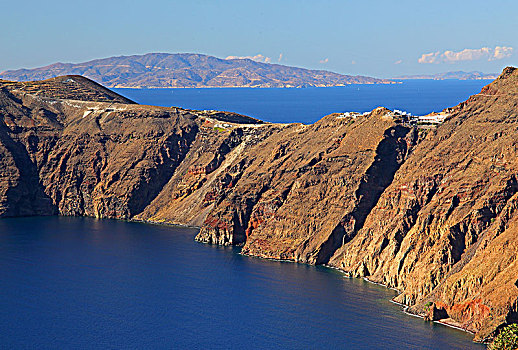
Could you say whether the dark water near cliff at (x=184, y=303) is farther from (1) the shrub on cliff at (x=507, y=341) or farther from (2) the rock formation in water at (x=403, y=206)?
(1) the shrub on cliff at (x=507, y=341)

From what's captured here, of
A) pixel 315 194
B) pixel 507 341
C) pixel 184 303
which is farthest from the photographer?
Result: pixel 315 194

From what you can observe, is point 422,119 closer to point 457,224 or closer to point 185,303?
point 457,224

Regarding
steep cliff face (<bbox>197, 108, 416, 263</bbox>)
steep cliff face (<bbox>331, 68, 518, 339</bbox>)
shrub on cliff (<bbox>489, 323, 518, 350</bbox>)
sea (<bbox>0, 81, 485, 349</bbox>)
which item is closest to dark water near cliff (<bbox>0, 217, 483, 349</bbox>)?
sea (<bbox>0, 81, 485, 349</bbox>)

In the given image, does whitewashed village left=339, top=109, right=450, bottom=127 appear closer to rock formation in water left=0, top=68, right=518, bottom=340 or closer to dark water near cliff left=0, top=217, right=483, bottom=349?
rock formation in water left=0, top=68, right=518, bottom=340

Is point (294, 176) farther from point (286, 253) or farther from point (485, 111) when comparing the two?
point (485, 111)

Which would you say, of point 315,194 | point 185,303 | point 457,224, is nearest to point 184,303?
point 185,303

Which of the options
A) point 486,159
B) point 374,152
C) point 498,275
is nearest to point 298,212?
point 374,152
